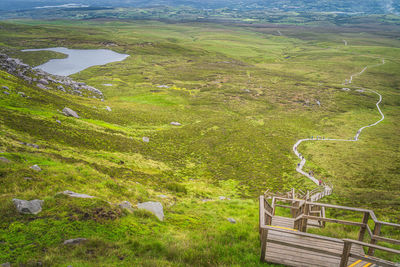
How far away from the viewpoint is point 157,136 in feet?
164

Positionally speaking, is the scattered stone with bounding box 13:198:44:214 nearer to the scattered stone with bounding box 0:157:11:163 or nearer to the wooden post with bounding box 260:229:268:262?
the scattered stone with bounding box 0:157:11:163

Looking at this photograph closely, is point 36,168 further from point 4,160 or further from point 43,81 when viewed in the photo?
point 43,81

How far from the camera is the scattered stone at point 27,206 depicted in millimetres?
10875

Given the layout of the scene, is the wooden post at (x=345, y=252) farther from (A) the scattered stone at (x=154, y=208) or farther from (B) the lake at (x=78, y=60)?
(B) the lake at (x=78, y=60)

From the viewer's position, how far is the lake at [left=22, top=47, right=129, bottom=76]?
411ft

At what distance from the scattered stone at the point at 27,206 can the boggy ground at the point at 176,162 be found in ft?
1.07

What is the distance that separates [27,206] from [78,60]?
169400 mm

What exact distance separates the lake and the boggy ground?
2016 centimetres

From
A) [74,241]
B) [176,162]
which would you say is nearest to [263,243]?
[74,241]

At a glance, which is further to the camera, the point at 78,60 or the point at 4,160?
the point at 78,60

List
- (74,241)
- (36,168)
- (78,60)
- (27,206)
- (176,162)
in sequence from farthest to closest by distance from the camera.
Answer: (78,60), (176,162), (36,168), (27,206), (74,241)

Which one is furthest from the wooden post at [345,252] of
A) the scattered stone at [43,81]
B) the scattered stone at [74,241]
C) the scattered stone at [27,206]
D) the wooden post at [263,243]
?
the scattered stone at [43,81]

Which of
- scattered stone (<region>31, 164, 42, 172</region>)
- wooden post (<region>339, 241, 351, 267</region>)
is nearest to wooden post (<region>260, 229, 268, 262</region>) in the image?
wooden post (<region>339, 241, 351, 267</region>)

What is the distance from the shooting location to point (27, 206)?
1105 cm
